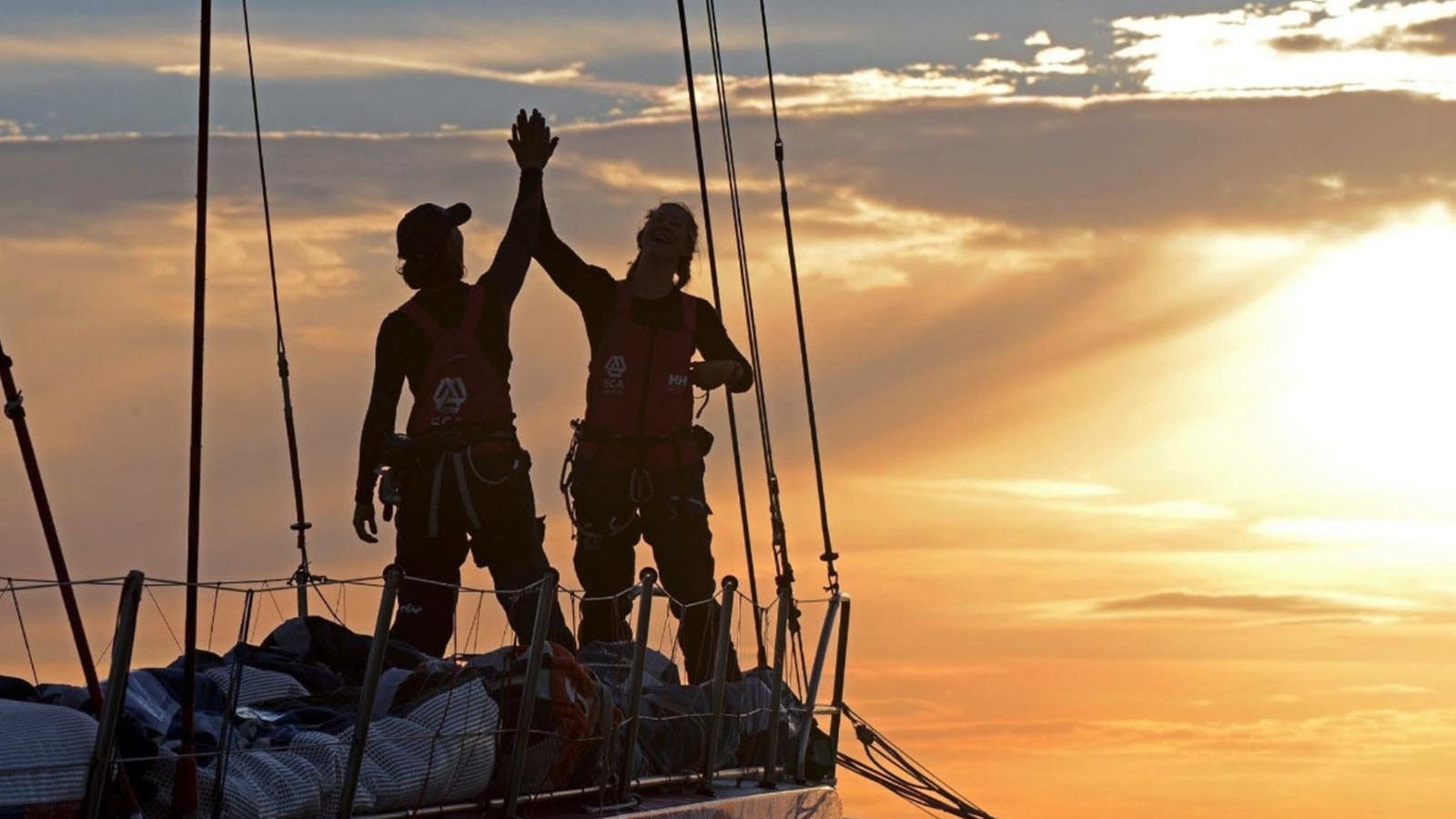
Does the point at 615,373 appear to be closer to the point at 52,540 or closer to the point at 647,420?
the point at 647,420

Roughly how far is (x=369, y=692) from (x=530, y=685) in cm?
92

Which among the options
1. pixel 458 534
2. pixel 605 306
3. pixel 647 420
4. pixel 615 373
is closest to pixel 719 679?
pixel 458 534

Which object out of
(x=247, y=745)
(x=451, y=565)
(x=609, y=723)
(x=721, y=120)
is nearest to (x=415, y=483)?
(x=451, y=565)

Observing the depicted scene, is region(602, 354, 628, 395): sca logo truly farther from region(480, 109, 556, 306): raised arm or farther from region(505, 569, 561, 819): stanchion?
region(505, 569, 561, 819): stanchion

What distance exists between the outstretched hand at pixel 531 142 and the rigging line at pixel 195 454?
411 cm

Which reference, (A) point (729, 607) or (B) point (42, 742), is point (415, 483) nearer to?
(A) point (729, 607)

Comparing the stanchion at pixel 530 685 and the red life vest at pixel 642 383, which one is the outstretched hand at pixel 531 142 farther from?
the stanchion at pixel 530 685

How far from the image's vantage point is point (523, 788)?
9.51 metres

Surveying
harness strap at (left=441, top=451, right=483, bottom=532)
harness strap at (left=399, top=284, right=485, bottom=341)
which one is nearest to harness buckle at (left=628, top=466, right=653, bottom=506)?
harness strap at (left=441, top=451, right=483, bottom=532)

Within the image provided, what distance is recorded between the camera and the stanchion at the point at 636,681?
9.99 metres

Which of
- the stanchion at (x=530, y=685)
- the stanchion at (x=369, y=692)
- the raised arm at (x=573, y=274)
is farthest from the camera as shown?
the raised arm at (x=573, y=274)

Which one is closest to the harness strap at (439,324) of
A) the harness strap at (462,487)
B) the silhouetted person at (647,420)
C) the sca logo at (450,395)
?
the sca logo at (450,395)

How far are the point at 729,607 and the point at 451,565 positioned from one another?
1.30m

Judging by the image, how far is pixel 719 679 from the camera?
38.4 ft
